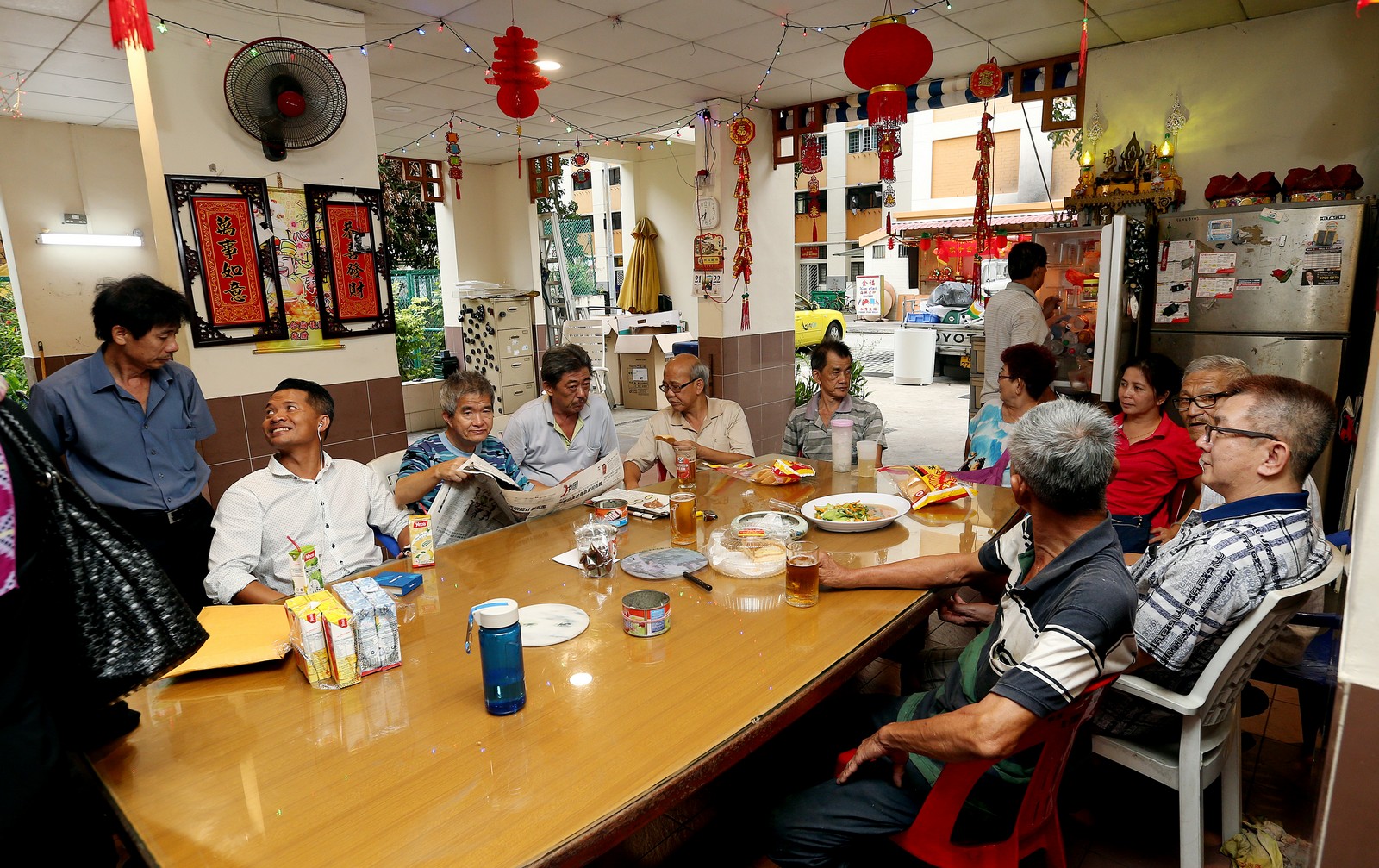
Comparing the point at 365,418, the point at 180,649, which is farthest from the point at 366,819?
the point at 365,418

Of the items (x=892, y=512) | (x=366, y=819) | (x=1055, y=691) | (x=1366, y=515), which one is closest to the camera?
(x=1366, y=515)

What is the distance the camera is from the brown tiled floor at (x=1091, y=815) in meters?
2.24

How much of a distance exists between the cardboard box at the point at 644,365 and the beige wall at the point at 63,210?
5.03 m

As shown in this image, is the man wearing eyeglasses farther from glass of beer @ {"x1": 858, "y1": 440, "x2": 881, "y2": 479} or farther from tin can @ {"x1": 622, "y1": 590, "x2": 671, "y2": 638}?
tin can @ {"x1": 622, "y1": 590, "x2": 671, "y2": 638}

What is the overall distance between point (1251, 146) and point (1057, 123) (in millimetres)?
1159

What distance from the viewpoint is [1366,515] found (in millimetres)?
844

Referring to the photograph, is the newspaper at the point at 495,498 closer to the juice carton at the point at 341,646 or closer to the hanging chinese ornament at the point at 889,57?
the juice carton at the point at 341,646

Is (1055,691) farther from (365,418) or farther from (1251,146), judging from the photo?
(1251,146)

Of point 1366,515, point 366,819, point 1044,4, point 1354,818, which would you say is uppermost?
point 1044,4

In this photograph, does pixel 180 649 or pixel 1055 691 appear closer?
pixel 180 649

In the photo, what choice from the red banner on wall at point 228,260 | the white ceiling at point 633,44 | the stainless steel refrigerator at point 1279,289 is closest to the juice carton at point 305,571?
Result: the red banner on wall at point 228,260

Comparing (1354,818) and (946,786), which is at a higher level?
(1354,818)

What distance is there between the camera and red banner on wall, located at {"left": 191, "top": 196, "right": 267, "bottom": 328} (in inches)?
150

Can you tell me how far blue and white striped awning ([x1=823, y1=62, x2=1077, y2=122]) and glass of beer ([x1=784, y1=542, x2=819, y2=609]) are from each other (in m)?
4.41
